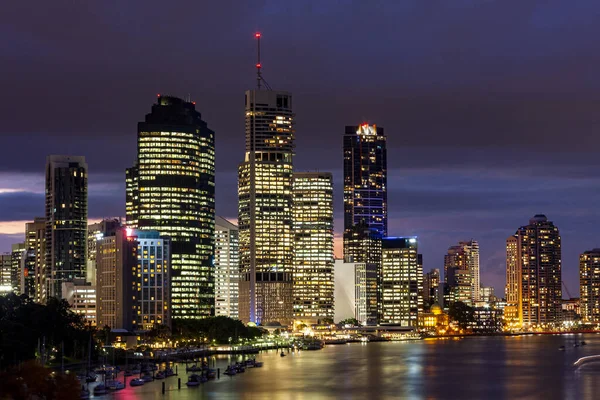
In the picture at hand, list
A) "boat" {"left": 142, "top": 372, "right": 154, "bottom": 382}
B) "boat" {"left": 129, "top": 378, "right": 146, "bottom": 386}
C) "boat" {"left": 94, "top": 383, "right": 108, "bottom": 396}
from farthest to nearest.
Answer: "boat" {"left": 142, "top": 372, "right": 154, "bottom": 382} < "boat" {"left": 129, "top": 378, "right": 146, "bottom": 386} < "boat" {"left": 94, "top": 383, "right": 108, "bottom": 396}

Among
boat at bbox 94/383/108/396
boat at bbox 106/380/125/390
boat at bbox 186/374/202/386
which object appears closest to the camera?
boat at bbox 94/383/108/396

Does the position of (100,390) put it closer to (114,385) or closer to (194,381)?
(114,385)

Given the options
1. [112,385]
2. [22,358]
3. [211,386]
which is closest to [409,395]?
[211,386]

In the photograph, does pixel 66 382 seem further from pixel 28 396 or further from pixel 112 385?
pixel 112 385

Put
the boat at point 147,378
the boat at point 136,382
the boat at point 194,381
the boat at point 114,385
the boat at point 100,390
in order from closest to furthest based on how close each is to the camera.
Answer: the boat at point 100,390
the boat at point 114,385
the boat at point 136,382
the boat at point 194,381
the boat at point 147,378

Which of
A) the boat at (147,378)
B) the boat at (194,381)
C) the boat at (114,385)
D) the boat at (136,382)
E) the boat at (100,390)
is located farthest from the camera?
the boat at (147,378)

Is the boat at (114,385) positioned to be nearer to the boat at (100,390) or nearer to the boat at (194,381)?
the boat at (100,390)

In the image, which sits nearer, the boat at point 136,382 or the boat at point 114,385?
the boat at point 114,385

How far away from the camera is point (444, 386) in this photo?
192875 mm

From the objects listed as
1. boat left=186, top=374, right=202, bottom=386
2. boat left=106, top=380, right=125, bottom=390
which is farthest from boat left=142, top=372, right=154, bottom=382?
boat left=106, top=380, right=125, bottom=390

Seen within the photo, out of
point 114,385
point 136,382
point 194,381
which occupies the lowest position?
point 194,381

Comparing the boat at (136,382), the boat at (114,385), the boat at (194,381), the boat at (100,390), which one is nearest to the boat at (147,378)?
the boat at (136,382)

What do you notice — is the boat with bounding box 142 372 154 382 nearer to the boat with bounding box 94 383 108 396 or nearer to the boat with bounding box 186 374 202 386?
the boat with bounding box 186 374 202 386

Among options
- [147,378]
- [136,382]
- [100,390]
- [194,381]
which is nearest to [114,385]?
[100,390]
